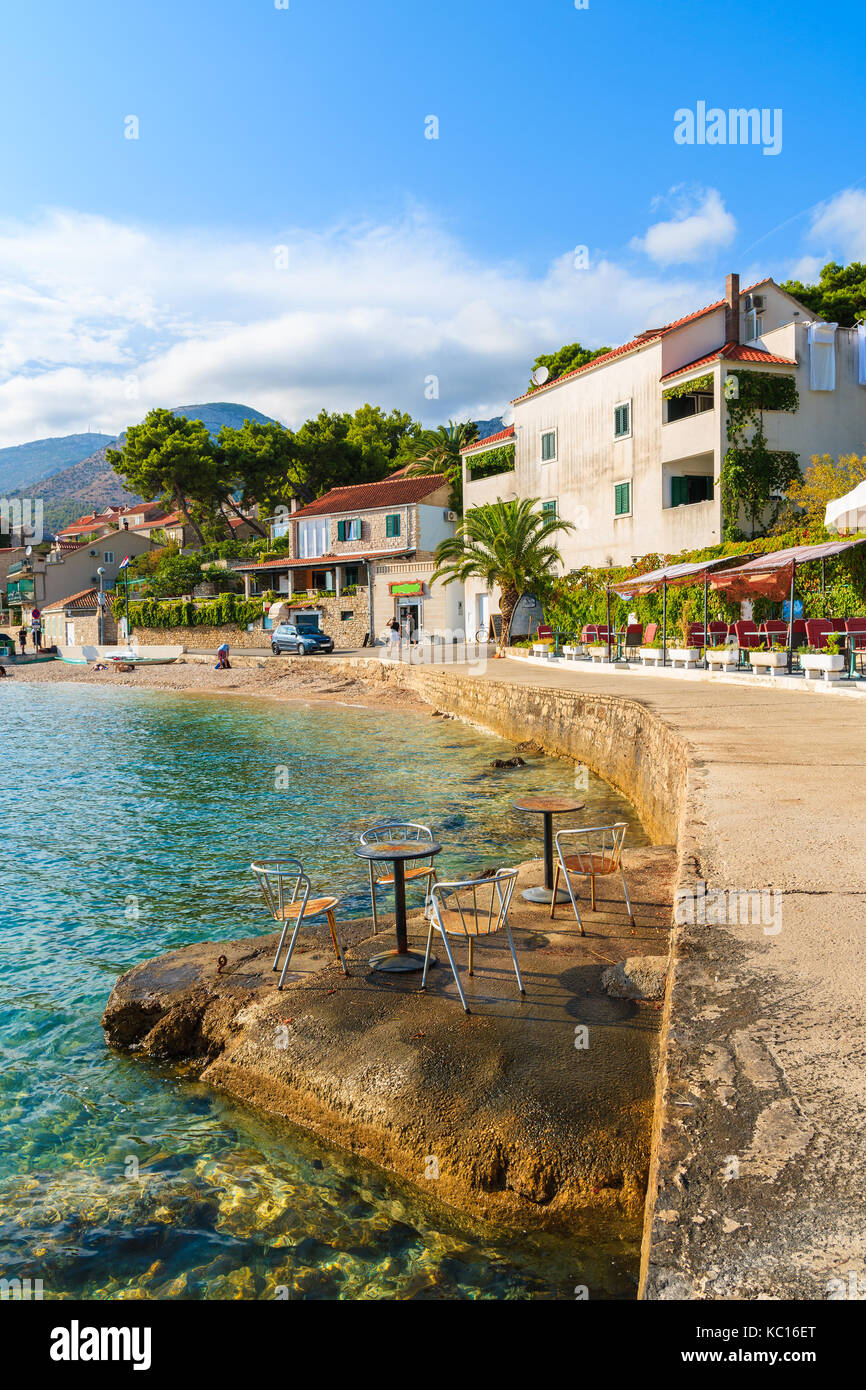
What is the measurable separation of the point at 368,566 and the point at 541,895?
39.6 m

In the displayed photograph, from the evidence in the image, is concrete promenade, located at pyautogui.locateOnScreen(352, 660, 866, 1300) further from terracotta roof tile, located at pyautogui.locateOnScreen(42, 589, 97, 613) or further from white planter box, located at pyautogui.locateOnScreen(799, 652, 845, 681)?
terracotta roof tile, located at pyautogui.locateOnScreen(42, 589, 97, 613)

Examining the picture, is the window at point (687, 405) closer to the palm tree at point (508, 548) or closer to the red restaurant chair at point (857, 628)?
the palm tree at point (508, 548)

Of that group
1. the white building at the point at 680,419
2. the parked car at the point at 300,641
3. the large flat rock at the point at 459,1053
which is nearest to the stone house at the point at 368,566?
the parked car at the point at 300,641

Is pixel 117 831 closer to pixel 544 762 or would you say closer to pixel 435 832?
pixel 435 832

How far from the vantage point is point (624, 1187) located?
12.3 ft

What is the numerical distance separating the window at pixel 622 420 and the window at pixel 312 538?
72.3 feet

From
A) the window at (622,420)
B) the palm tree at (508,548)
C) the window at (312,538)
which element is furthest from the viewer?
the window at (312,538)

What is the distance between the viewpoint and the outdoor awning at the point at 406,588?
44.2m

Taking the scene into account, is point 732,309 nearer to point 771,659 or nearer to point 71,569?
point 771,659

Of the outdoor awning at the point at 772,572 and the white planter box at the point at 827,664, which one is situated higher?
the outdoor awning at the point at 772,572

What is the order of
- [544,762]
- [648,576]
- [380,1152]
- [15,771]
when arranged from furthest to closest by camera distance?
[648,576], [15,771], [544,762], [380,1152]
